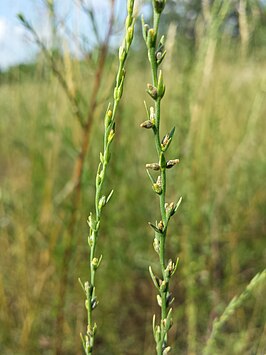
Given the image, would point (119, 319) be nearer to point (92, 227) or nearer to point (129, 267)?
point (129, 267)

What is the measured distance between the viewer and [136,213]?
74.6 inches

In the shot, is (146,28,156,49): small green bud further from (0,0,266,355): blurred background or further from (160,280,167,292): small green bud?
(0,0,266,355): blurred background

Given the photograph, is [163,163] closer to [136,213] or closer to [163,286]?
[163,286]

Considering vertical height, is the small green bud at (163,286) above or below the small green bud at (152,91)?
below

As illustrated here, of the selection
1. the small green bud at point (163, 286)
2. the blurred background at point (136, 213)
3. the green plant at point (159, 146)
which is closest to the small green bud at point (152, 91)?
the green plant at point (159, 146)

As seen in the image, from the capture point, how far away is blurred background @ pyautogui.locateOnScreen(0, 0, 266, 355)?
1233 millimetres

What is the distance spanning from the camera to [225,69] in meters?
2.18

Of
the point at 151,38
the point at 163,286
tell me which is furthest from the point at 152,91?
the point at 163,286

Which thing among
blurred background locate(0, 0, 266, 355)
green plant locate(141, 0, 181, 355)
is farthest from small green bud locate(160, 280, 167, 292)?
blurred background locate(0, 0, 266, 355)

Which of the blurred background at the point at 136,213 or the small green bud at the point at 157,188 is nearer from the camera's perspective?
the small green bud at the point at 157,188

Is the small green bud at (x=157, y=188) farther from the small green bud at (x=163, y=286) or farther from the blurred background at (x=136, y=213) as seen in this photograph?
the blurred background at (x=136, y=213)

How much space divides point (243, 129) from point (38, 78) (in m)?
0.91

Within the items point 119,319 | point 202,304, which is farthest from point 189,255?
point 119,319

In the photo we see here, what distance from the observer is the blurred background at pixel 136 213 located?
4.05 ft
